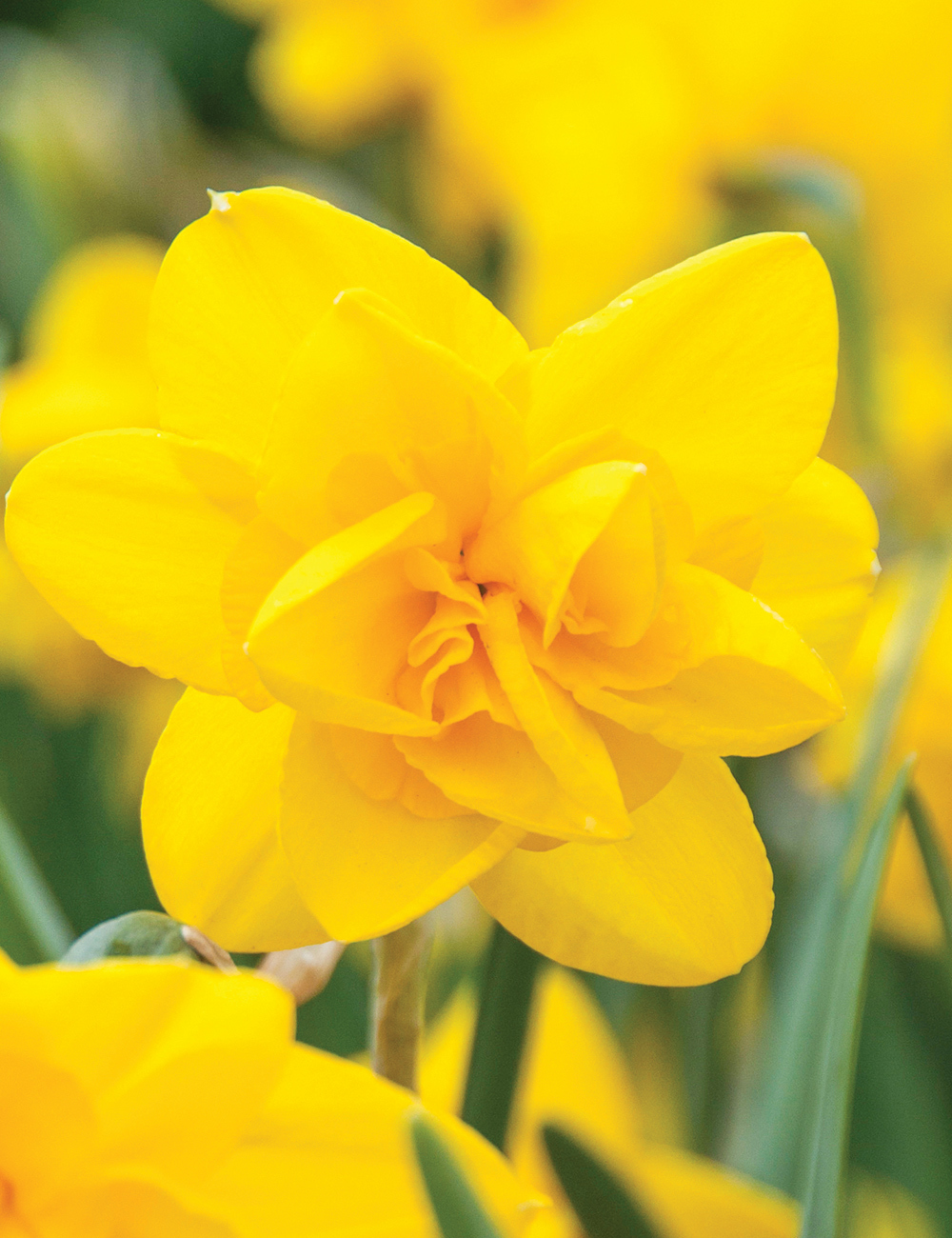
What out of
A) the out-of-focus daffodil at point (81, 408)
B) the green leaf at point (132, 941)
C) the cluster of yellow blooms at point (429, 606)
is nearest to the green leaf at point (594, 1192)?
the cluster of yellow blooms at point (429, 606)

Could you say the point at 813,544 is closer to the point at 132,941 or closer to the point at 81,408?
the point at 132,941

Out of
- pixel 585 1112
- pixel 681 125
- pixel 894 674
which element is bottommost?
pixel 585 1112

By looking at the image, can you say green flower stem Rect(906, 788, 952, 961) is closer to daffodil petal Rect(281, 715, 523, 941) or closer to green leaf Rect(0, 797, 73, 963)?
daffodil petal Rect(281, 715, 523, 941)

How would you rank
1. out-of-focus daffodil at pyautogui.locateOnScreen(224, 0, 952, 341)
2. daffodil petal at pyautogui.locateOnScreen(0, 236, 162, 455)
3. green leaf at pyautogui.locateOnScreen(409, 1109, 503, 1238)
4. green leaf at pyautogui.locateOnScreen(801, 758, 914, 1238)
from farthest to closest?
out-of-focus daffodil at pyautogui.locateOnScreen(224, 0, 952, 341)
daffodil petal at pyautogui.locateOnScreen(0, 236, 162, 455)
green leaf at pyautogui.locateOnScreen(801, 758, 914, 1238)
green leaf at pyautogui.locateOnScreen(409, 1109, 503, 1238)

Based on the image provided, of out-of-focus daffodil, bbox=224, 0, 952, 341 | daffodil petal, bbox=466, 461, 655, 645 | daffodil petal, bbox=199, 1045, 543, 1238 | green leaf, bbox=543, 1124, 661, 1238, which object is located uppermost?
out-of-focus daffodil, bbox=224, 0, 952, 341

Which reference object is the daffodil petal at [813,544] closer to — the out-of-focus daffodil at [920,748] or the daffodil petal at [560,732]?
the daffodil petal at [560,732]

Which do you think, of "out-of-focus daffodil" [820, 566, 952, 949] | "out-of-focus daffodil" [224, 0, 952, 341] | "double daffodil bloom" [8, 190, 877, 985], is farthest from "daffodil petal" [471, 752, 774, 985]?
"out-of-focus daffodil" [224, 0, 952, 341]

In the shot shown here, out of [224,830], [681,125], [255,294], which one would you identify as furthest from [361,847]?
[681,125]
